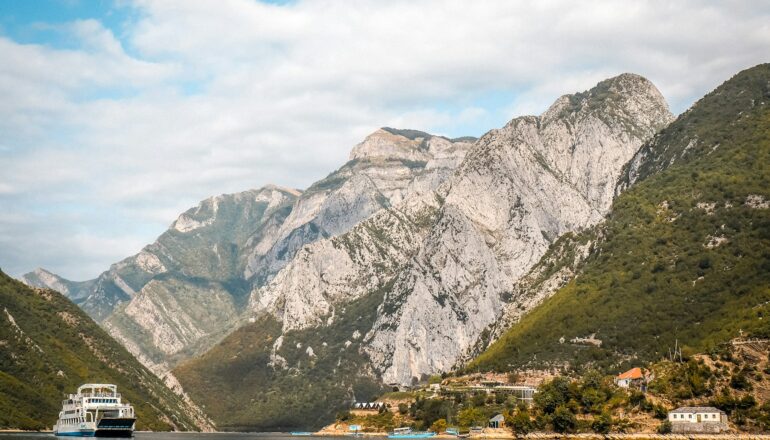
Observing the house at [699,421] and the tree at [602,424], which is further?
the tree at [602,424]

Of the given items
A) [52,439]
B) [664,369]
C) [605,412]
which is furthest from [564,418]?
[52,439]

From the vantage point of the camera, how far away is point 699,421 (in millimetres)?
175125

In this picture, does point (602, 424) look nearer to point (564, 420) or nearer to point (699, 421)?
point (564, 420)

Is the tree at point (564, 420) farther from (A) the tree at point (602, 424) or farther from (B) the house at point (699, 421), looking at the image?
(B) the house at point (699, 421)

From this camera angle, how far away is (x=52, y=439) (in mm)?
197500

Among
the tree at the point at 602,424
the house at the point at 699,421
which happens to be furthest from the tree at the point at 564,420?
the house at the point at 699,421

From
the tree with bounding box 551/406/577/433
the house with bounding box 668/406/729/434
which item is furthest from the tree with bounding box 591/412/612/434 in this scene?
the house with bounding box 668/406/729/434

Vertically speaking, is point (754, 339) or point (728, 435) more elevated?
point (754, 339)

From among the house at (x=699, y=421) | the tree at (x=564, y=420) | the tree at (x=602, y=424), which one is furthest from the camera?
the tree at (x=564, y=420)

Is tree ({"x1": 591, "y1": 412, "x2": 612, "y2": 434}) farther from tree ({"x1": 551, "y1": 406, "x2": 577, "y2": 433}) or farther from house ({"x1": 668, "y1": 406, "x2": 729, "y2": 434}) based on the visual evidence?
house ({"x1": 668, "y1": 406, "x2": 729, "y2": 434})

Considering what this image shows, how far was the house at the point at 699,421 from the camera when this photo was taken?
17325 cm

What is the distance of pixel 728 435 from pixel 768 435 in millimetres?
6588

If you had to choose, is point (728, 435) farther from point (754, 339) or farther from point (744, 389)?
point (754, 339)

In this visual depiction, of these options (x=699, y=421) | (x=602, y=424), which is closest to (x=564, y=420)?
(x=602, y=424)
